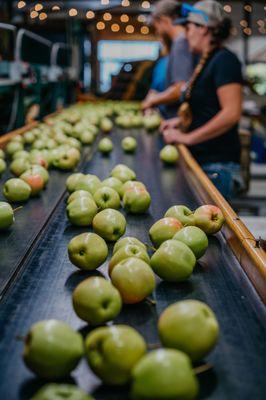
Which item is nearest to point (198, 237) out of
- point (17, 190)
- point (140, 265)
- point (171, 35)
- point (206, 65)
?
point (140, 265)

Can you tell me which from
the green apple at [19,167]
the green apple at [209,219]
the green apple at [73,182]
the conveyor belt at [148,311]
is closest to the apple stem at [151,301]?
the conveyor belt at [148,311]

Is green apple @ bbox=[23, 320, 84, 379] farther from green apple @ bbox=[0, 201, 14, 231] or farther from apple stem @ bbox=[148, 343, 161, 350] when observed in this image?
green apple @ bbox=[0, 201, 14, 231]

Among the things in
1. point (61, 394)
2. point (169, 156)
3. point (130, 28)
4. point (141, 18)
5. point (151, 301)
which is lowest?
point (169, 156)

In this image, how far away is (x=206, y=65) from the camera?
4.11 metres

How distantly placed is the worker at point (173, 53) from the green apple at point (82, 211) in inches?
132

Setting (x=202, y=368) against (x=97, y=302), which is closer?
(x=202, y=368)

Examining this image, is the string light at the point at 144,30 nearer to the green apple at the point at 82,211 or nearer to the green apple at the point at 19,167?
the green apple at the point at 19,167

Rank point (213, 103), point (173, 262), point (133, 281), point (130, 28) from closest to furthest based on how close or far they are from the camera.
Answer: point (133, 281)
point (173, 262)
point (213, 103)
point (130, 28)

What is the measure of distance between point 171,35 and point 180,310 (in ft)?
16.8

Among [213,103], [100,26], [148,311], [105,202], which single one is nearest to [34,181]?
[105,202]

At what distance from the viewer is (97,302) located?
4.01 feet

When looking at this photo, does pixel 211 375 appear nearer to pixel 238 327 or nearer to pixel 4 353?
pixel 238 327

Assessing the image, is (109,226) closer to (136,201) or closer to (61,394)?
(136,201)

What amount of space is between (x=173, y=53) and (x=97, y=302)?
4322mm
